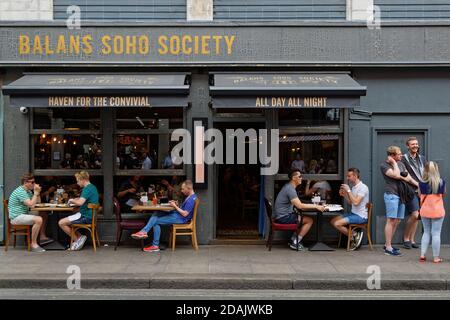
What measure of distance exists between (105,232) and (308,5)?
6.14 metres

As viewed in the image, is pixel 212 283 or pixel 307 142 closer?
pixel 212 283

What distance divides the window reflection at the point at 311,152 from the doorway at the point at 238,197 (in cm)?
67

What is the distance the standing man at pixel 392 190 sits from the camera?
31.9 feet

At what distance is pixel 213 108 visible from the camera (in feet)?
34.0

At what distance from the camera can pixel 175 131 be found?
10.6m

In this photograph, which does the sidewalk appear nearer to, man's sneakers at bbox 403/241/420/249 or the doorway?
man's sneakers at bbox 403/241/420/249

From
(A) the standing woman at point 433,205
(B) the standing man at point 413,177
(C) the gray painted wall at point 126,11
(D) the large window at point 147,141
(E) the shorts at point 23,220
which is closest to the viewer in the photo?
(A) the standing woman at point 433,205

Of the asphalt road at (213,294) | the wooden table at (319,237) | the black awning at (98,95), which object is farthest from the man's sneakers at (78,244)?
the wooden table at (319,237)

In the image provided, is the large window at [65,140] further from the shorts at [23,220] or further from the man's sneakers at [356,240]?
the man's sneakers at [356,240]

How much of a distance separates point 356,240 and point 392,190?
115 centimetres

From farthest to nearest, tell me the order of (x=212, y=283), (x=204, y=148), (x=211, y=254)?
(x=204, y=148) → (x=211, y=254) → (x=212, y=283)
